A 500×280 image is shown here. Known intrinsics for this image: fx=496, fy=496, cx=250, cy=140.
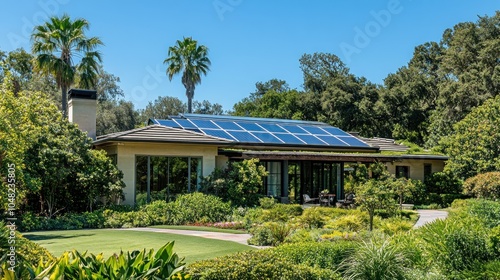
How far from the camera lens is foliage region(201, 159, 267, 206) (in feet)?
71.6

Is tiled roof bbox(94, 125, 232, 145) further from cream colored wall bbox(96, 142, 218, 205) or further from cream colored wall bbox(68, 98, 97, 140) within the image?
cream colored wall bbox(68, 98, 97, 140)

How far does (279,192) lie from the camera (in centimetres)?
2647

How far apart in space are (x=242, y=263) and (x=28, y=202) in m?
15.6

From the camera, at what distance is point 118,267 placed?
4.57 metres

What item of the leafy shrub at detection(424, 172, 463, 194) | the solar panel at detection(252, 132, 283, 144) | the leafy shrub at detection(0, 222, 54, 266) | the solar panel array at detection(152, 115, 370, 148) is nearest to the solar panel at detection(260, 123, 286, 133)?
the solar panel array at detection(152, 115, 370, 148)

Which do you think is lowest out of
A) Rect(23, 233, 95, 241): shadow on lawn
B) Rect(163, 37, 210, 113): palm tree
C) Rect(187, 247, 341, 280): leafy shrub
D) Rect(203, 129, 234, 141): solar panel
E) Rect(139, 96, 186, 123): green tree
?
Rect(23, 233, 95, 241): shadow on lawn

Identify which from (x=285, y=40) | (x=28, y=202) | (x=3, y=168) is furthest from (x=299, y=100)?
(x=3, y=168)

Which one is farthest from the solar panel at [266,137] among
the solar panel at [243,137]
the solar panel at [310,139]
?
the solar panel at [310,139]

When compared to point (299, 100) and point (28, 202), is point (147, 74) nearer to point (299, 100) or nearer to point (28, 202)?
point (28, 202)

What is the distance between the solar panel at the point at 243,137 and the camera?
2634 centimetres

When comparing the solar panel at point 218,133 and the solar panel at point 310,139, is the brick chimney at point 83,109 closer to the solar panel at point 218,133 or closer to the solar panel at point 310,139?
the solar panel at point 218,133

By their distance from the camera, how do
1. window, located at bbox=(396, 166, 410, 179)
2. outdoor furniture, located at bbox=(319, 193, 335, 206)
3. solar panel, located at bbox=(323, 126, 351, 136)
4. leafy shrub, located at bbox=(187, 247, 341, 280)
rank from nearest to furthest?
1. leafy shrub, located at bbox=(187, 247, 341, 280)
2. outdoor furniture, located at bbox=(319, 193, 335, 206)
3. window, located at bbox=(396, 166, 410, 179)
4. solar panel, located at bbox=(323, 126, 351, 136)

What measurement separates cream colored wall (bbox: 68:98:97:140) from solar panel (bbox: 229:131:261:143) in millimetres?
Answer: 7343

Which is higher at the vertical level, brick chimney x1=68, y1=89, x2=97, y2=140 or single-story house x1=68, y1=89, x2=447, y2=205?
brick chimney x1=68, y1=89, x2=97, y2=140
